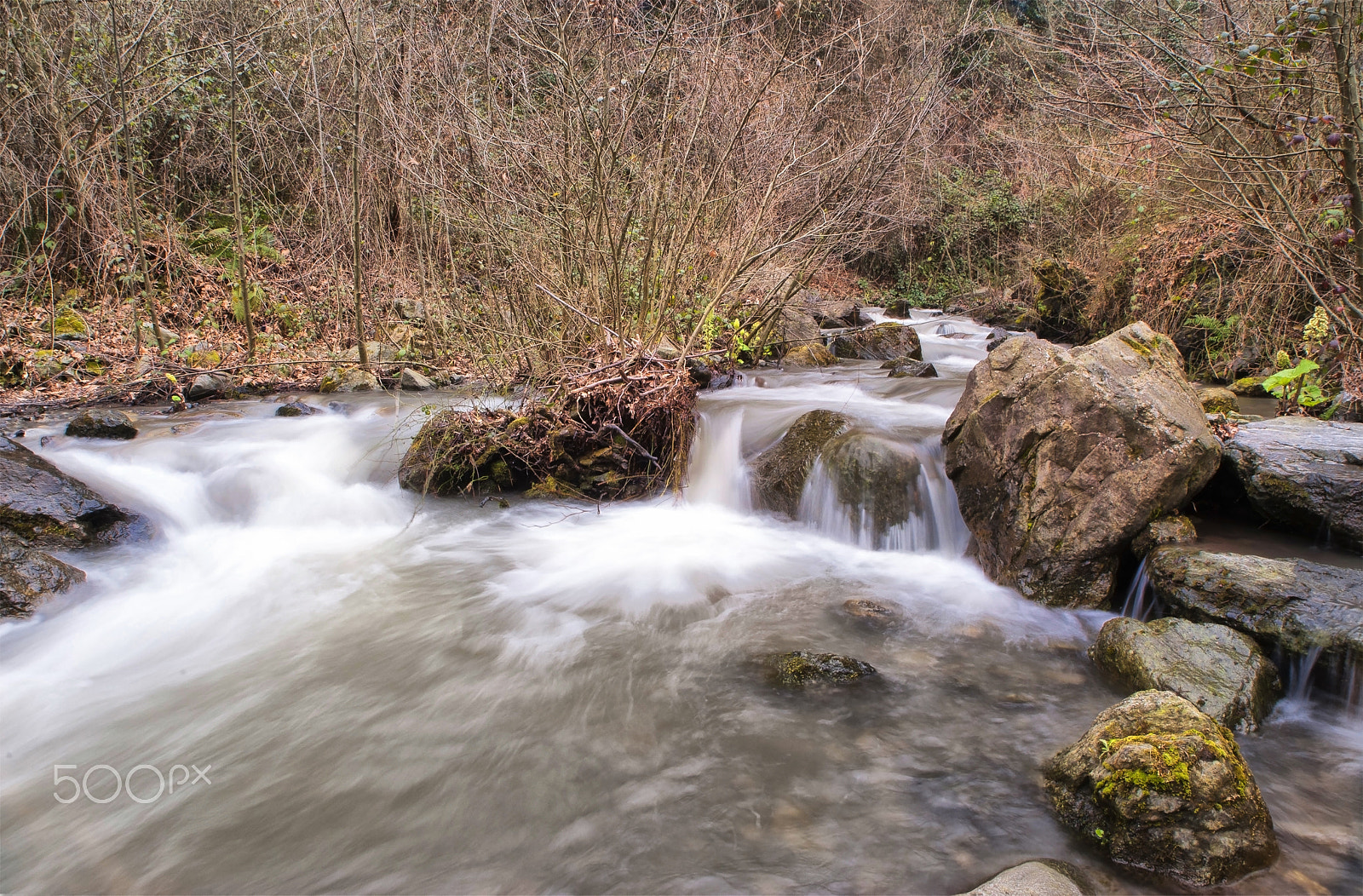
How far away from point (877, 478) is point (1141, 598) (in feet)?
6.61

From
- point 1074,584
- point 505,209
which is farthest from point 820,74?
point 1074,584

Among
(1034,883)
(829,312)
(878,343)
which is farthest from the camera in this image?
(829,312)

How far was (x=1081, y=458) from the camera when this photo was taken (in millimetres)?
4625

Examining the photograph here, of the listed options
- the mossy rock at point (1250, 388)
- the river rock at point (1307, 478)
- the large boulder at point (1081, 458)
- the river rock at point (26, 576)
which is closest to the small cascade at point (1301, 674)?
the large boulder at point (1081, 458)

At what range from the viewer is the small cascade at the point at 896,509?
564 cm

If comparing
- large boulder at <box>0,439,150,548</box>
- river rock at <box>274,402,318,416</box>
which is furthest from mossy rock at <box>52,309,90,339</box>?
large boulder at <box>0,439,150,548</box>

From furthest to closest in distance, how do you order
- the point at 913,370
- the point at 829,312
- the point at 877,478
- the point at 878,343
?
1. the point at 829,312
2. the point at 878,343
3. the point at 913,370
4. the point at 877,478

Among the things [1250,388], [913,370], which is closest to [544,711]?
[913,370]

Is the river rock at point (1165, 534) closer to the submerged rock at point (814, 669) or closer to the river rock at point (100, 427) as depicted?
the submerged rock at point (814, 669)

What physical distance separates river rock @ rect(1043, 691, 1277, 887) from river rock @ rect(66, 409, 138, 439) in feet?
26.7

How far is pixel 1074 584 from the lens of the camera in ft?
15.1

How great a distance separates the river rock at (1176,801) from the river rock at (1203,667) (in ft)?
2.16

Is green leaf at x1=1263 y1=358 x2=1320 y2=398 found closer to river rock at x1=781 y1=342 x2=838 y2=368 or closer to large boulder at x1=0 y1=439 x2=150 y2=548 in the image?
river rock at x1=781 y1=342 x2=838 y2=368

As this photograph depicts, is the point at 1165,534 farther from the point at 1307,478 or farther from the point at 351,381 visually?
the point at 351,381
